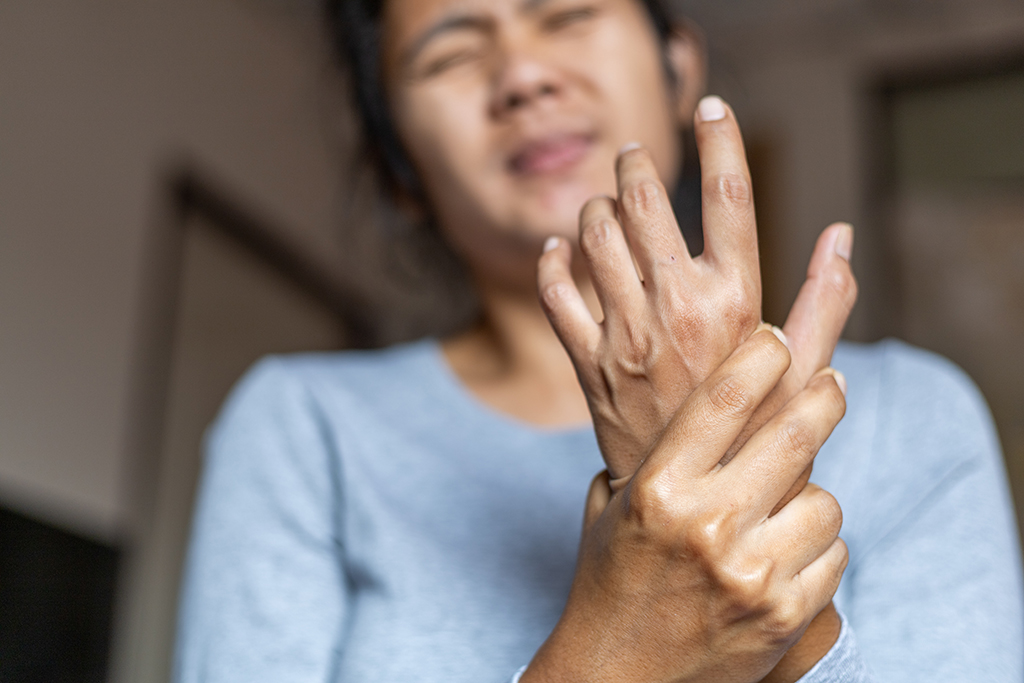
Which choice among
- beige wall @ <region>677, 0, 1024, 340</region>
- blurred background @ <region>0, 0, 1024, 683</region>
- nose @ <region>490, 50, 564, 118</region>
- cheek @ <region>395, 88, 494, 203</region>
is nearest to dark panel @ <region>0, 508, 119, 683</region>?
blurred background @ <region>0, 0, 1024, 683</region>

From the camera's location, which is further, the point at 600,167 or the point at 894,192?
the point at 894,192

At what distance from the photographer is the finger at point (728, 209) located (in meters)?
0.49

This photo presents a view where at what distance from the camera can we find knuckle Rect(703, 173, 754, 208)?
493 millimetres

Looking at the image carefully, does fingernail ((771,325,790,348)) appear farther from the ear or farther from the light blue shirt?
the ear

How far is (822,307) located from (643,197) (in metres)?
0.13

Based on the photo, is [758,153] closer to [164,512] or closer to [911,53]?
[911,53]

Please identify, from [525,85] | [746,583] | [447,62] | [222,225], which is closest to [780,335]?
[746,583]

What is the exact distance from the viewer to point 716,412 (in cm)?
44

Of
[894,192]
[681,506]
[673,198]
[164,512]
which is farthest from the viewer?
[894,192]

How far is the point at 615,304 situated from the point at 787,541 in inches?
5.8

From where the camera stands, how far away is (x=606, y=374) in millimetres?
483

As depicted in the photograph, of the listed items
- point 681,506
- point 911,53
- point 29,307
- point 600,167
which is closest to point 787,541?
point 681,506

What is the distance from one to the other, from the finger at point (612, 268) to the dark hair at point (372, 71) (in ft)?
1.68

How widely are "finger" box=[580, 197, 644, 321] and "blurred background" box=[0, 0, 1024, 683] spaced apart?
0.73m
